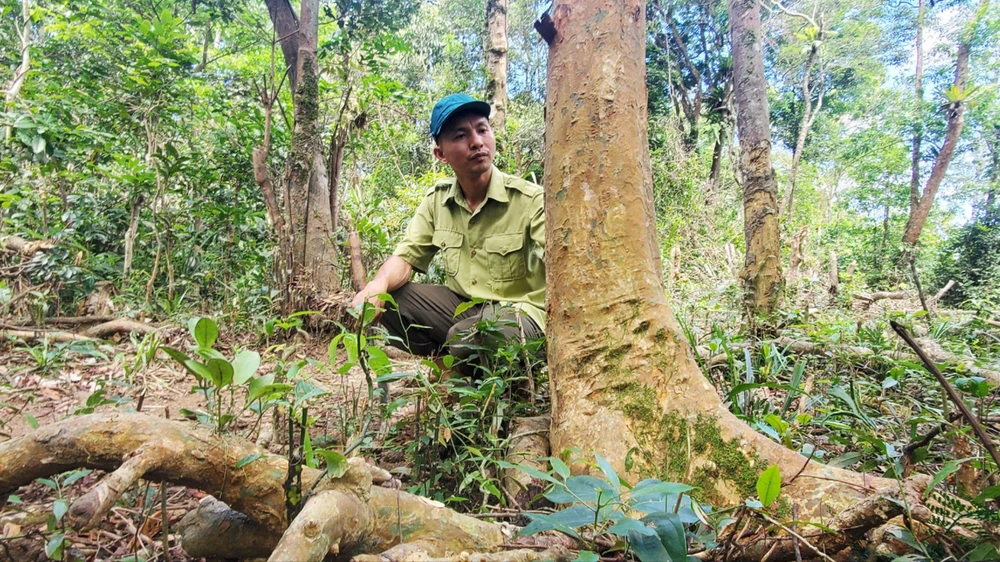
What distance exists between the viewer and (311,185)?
4211 mm

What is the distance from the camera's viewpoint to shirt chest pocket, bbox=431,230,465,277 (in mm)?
2688

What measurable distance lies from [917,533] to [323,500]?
1.08 m

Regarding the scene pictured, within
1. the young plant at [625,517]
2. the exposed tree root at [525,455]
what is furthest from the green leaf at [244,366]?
the exposed tree root at [525,455]

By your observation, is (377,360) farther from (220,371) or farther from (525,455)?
(525,455)

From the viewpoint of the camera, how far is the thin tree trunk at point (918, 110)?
490 inches

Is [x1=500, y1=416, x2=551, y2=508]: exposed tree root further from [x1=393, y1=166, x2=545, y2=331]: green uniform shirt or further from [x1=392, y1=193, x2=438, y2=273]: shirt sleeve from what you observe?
[x1=392, y1=193, x2=438, y2=273]: shirt sleeve

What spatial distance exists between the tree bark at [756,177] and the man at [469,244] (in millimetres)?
2000

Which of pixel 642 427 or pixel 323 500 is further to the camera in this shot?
pixel 642 427

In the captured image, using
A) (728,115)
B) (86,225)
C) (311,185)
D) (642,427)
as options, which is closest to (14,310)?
(86,225)

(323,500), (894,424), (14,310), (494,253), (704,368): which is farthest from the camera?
(14,310)

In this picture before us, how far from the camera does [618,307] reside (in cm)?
150

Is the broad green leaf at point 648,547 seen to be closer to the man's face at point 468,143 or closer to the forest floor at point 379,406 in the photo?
the forest floor at point 379,406

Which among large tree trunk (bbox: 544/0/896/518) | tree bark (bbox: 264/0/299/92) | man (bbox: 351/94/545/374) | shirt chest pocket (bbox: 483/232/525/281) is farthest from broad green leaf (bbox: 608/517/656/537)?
tree bark (bbox: 264/0/299/92)

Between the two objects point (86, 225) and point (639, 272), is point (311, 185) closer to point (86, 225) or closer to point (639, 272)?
point (86, 225)
